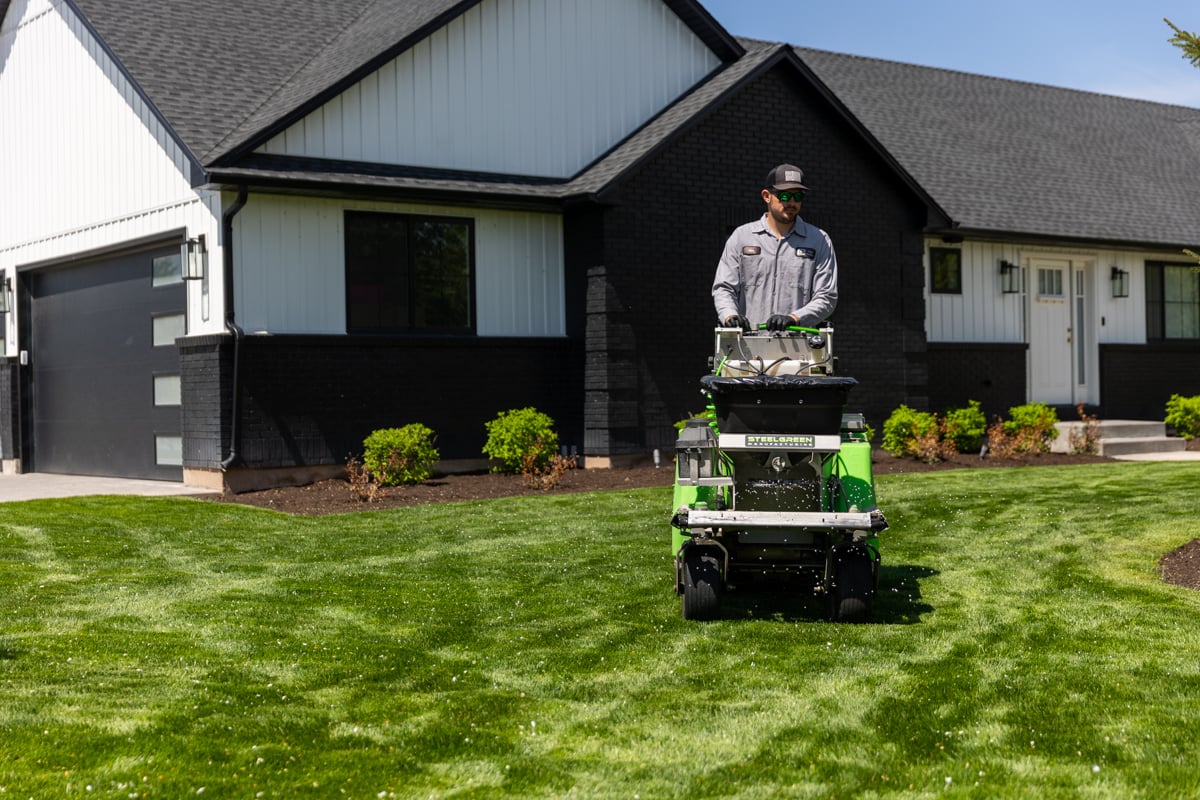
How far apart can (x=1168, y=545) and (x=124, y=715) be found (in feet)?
26.6

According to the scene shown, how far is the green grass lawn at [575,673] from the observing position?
506 centimetres

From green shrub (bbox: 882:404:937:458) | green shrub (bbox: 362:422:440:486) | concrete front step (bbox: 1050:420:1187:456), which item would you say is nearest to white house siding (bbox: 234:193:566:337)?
green shrub (bbox: 362:422:440:486)

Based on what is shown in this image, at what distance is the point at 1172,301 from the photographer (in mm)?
Answer: 25375

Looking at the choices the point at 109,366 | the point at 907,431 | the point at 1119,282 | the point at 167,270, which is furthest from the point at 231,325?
the point at 1119,282

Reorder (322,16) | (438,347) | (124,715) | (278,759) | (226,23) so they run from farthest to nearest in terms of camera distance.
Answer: (322,16) < (226,23) < (438,347) < (124,715) < (278,759)

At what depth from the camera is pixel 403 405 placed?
17266 mm

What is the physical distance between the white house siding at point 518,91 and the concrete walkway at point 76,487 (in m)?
4.38

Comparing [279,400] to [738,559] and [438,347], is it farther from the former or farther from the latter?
[738,559]

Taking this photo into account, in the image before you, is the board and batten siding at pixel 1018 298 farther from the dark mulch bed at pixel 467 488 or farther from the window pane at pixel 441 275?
the window pane at pixel 441 275

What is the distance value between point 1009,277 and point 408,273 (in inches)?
429

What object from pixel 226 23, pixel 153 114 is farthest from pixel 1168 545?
pixel 226 23

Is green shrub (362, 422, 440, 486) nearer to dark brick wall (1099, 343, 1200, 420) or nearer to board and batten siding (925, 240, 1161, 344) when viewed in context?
board and batten siding (925, 240, 1161, 344)

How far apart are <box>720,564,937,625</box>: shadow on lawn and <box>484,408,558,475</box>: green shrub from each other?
7851mm

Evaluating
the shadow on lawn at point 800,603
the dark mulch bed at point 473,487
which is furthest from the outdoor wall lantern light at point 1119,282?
the shadow on lawn at point 800,603
